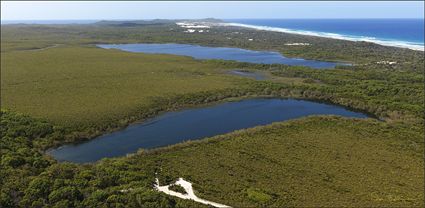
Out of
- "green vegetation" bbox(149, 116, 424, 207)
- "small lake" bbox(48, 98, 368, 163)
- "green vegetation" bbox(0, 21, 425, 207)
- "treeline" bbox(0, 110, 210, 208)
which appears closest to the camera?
"treeline" bbox(0, 110, 210, 208)

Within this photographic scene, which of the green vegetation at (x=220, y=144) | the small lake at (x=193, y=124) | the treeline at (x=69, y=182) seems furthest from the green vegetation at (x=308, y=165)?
the small lake at (x=193, y=124)

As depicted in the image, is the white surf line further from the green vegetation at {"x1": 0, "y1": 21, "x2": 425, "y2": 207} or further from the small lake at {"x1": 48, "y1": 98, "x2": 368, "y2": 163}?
the small lake at {"x1": 48, "y1": 98, "x2": 368, "y2": 163}

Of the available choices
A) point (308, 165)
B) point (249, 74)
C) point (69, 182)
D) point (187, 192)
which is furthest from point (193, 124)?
point (249, 74)

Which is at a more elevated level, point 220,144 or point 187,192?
point 220,144

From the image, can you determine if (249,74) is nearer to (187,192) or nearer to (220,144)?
(220,144)

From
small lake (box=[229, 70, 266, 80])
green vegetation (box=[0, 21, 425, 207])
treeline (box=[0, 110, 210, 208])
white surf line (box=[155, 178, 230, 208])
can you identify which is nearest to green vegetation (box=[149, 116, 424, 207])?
green vegetation (box=[0, 21, 425, 207])

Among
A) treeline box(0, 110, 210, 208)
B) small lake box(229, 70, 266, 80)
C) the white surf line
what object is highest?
small lake box(229, 70, 266, 80)
